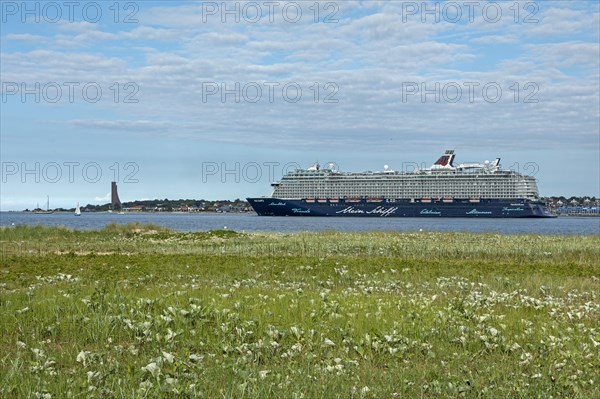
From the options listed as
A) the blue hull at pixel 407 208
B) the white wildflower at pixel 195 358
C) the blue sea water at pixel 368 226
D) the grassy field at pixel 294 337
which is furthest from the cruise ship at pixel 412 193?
the white wildflower at pixel 195 358

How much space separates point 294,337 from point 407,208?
5423 inches

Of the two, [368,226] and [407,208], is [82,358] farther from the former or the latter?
[407,208]

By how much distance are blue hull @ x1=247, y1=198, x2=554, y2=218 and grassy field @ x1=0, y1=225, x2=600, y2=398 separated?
124558mm

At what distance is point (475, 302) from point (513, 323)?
2.08 meters

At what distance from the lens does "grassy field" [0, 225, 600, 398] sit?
344 inches

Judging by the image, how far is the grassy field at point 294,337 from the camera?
28.7 ft

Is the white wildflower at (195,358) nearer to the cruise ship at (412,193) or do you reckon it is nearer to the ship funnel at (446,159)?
the cruise ship at (412,193)

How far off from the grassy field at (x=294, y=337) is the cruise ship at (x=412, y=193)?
125m

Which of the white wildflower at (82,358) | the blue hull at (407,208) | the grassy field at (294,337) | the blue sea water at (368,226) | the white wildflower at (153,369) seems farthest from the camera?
the blue hull at (407,208)

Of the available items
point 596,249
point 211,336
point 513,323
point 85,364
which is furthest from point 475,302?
point 596,249

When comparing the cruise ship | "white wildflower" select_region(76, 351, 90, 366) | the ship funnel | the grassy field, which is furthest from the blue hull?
"white wildflower" select_region(76, 351, 90, 366)

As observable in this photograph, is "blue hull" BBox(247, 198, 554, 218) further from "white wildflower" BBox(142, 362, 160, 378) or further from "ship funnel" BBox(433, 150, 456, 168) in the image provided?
"white wildflower" BBox(142, 362, 160, 378)

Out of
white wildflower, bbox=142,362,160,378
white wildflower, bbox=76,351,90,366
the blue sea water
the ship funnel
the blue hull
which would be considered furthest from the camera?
the ship funnel

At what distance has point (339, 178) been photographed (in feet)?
495
